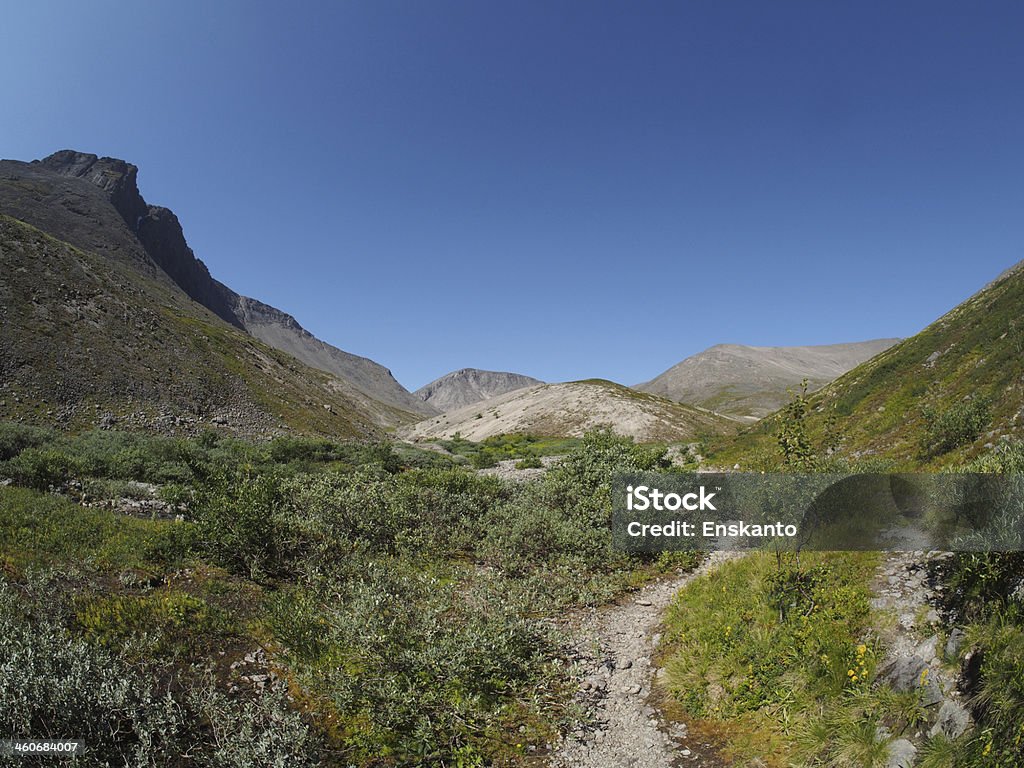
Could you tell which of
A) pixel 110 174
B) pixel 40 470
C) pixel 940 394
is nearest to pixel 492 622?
pixel 40 470

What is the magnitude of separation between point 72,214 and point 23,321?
12819cm

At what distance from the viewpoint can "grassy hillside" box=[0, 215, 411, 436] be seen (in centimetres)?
3572

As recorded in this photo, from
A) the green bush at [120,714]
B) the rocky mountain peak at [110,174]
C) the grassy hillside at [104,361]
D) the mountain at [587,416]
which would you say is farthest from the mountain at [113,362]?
the rocky mountain peak at [110,174]

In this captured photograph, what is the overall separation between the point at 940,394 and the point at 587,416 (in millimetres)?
46000

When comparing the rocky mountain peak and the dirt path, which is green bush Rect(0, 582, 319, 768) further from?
the rocky mountain peak

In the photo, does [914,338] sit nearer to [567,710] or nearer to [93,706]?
[567,710]

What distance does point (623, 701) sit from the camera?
7.66 meters

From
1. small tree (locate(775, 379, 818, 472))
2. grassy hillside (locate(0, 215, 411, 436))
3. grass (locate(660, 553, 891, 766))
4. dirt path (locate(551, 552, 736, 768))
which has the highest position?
grassy hillside (locate(0, 215, 411, 436))

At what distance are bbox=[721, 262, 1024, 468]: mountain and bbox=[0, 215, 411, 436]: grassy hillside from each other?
4448 cm

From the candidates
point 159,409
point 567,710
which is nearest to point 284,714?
point 567,710

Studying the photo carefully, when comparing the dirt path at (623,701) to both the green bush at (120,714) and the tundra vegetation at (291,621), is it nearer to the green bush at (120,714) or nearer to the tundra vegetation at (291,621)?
the tundra vegetation at (291,621)

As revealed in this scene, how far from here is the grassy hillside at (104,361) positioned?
117 feet

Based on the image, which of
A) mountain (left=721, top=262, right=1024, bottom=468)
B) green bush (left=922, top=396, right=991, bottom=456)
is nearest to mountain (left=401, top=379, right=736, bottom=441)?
mountain (left=721, top=262, right=1024, bottom=468)

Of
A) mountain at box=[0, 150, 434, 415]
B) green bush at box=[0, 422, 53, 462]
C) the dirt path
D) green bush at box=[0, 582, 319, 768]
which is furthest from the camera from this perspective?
mountain at box=[0, 150, 434, 415]
